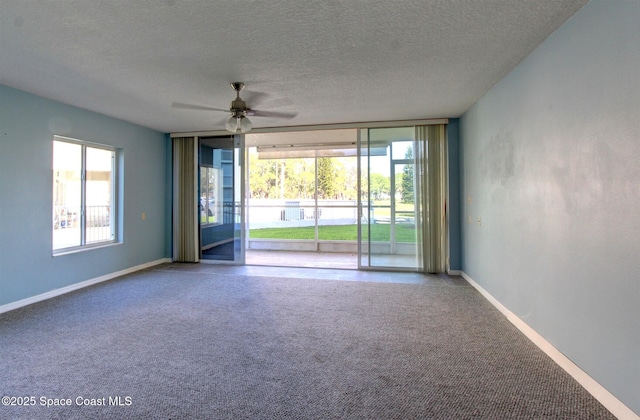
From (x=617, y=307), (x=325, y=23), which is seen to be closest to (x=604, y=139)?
(x=617, y=307)

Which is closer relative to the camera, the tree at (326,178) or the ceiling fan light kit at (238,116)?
the ceiling fan light kit at (238,116)

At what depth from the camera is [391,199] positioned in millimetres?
5402

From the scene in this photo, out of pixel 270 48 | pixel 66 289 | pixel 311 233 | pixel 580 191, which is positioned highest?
pixel 270 48

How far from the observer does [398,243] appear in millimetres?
5438

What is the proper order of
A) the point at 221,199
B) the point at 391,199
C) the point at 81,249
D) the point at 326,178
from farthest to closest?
the point at 326,178
the point at 221,199
the point at 391,199
the point at 81,249

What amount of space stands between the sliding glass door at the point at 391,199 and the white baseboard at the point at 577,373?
6.89 feet

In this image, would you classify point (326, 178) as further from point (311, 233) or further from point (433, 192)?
point (433, 192)

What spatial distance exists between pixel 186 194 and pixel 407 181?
13.8 ft

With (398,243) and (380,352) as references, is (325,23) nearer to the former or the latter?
(380,352)

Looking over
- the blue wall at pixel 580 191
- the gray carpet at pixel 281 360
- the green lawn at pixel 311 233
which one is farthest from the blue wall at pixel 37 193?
the blue wall at pixel 580 191

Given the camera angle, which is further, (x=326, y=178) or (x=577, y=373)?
(x=326, y=178)

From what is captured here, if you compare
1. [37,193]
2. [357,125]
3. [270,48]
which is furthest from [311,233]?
[270,48]

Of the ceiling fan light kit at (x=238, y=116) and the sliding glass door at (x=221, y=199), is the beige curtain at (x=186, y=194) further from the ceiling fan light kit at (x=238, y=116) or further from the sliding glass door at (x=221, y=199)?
the ceiling fan light kit at (x=238, y=116)

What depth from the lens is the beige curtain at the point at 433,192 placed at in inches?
205
